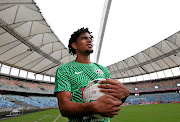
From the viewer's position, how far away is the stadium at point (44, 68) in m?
12.9

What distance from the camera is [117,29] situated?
1648cm

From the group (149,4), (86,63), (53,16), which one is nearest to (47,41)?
(53,16)

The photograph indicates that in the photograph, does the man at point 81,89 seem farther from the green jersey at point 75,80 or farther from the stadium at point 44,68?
the stadium at point 44,68

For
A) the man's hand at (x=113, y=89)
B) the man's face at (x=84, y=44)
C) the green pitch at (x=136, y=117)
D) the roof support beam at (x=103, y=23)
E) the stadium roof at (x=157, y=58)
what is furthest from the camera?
the stadium roof at (x=157, y=58)

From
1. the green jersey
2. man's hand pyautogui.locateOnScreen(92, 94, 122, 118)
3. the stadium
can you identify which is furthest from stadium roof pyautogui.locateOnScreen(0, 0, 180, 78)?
man's hand pyautogui.locateOnScreen(92, 94, 122, 118)

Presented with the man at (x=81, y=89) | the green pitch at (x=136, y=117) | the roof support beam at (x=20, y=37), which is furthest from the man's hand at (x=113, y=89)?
the roof support beam at (x=20, y=37)

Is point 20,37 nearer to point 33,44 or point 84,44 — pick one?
point 33,44

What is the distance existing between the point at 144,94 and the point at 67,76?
47.0m

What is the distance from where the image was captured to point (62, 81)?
4.14 feet

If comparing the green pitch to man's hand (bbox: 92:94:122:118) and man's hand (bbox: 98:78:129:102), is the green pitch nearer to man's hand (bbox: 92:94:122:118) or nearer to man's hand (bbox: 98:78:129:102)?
man's hand (bbox: 98:78:129:102)

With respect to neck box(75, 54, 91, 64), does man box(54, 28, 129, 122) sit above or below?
below

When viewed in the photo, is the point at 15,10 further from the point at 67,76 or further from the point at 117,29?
the point at 67,76

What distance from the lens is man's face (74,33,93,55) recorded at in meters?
1.66

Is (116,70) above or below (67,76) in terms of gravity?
above
